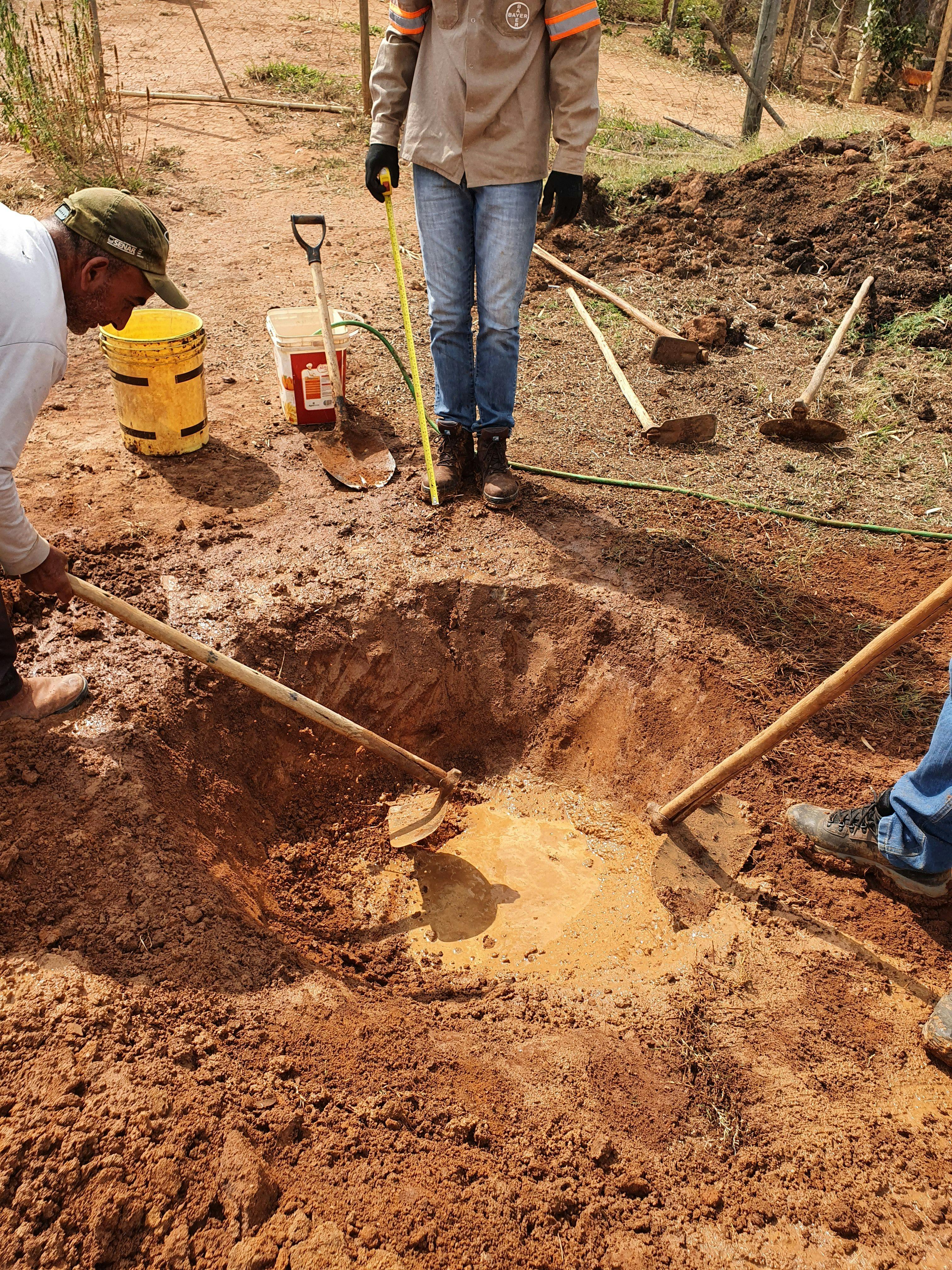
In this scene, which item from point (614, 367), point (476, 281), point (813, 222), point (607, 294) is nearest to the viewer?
point (476, 281)

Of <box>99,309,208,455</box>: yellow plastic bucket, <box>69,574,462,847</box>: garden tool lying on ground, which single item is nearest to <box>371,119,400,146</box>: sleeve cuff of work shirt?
<box>99,309,208,455</box>: yellow plastic bucket

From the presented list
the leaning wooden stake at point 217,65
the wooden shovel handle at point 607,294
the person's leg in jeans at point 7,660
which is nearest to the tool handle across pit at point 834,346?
the wooden shovel handle at point 607,294

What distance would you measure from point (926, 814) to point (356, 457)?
123 inches

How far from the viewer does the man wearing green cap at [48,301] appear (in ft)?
7.54

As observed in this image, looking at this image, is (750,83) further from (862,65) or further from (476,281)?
(476,281)

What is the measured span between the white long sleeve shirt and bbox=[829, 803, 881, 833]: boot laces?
109 inches

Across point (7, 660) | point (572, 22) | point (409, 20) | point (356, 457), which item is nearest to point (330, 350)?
point (356, 457)

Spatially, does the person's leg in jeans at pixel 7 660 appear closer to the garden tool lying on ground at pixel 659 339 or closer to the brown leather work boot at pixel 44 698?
the brown leather work boot at pixel 44 698

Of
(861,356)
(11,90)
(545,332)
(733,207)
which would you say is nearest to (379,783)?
(545,332)

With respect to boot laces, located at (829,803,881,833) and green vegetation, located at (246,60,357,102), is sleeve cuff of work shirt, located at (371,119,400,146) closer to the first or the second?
boot laces, located at (829,803,881,833)

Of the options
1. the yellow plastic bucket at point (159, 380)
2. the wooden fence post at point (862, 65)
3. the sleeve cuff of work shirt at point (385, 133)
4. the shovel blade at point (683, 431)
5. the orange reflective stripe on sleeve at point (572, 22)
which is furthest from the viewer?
the wooden fence post at point (862, 65)

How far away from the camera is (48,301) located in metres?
2.36

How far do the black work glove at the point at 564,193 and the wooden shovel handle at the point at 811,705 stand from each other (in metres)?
2.39

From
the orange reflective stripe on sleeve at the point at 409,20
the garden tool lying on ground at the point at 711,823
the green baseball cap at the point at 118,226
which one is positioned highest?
the orange reflective stripe on sleeve at the point at 409,20
